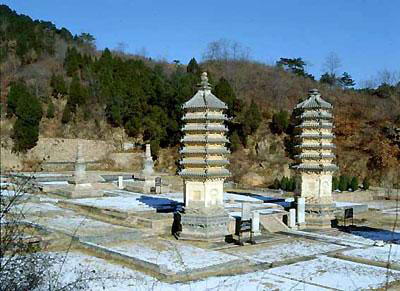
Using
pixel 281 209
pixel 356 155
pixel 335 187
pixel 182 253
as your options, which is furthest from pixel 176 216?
pixel 356 155

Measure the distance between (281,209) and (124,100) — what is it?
26.6 m

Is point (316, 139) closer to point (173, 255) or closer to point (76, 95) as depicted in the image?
point (173, 255)

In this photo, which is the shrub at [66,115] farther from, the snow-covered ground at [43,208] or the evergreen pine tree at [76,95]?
the snow-covered ground at [43,208]

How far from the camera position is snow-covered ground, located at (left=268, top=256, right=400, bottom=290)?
38.4 feet

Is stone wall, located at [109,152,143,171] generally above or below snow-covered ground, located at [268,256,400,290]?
above

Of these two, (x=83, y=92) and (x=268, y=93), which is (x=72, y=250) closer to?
(x=83, y=92)

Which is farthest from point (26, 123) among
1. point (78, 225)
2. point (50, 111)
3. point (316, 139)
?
point (316, 139)

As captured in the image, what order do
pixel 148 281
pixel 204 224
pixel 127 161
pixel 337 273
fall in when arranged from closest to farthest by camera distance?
pixel 148 281 → pixel 337 273 → pixel 204 224 → pixel 127 161

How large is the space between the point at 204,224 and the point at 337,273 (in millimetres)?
5038

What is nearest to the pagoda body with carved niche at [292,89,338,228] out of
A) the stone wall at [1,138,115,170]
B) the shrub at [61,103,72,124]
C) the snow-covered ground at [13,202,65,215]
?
the snow-covered ground at [13,202,65,215]

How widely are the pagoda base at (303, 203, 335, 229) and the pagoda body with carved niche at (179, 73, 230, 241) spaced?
395 cm

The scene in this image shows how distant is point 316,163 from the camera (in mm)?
19906

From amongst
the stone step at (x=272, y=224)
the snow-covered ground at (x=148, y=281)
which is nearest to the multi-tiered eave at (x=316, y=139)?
the stone step at (x=272, y=224)

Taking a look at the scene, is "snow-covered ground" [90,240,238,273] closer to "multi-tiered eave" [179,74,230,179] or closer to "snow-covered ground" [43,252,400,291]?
"snow-covered ground" [43,252,400,291]
